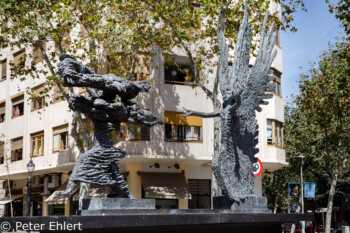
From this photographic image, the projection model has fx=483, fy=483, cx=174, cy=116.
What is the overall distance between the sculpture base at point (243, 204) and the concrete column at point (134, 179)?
1525 cm

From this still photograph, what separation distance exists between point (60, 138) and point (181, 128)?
24.5 ft

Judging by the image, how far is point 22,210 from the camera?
34.4 m

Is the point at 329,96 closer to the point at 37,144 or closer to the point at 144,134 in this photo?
the point at 144,134

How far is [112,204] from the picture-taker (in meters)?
6.98

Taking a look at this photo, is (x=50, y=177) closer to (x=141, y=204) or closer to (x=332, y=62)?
(x=332, y=62)

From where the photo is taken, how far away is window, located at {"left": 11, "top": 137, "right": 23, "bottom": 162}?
31344 millimetres

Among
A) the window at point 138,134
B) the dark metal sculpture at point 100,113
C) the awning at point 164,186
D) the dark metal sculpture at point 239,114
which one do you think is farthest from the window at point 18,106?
the dark metal sculpture at point 100,113

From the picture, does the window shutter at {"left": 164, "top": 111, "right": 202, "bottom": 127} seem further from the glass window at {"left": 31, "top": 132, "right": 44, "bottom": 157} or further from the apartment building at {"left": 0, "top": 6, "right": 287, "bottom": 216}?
the glass window at {"left": 31, "top": 132, "right": 44, "bottom": 157}

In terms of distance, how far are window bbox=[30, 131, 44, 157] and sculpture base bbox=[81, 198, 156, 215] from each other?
22.8 metres

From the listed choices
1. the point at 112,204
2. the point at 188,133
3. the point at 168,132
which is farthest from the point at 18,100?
the point at 112,204

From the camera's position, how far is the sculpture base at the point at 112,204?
22.6 ft

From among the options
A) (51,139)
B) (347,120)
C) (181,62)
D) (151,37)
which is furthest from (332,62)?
(51,139)

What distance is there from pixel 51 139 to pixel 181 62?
9041 millimetres

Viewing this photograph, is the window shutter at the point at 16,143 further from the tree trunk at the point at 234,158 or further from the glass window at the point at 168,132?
the tree trunk at the point at 234,158
